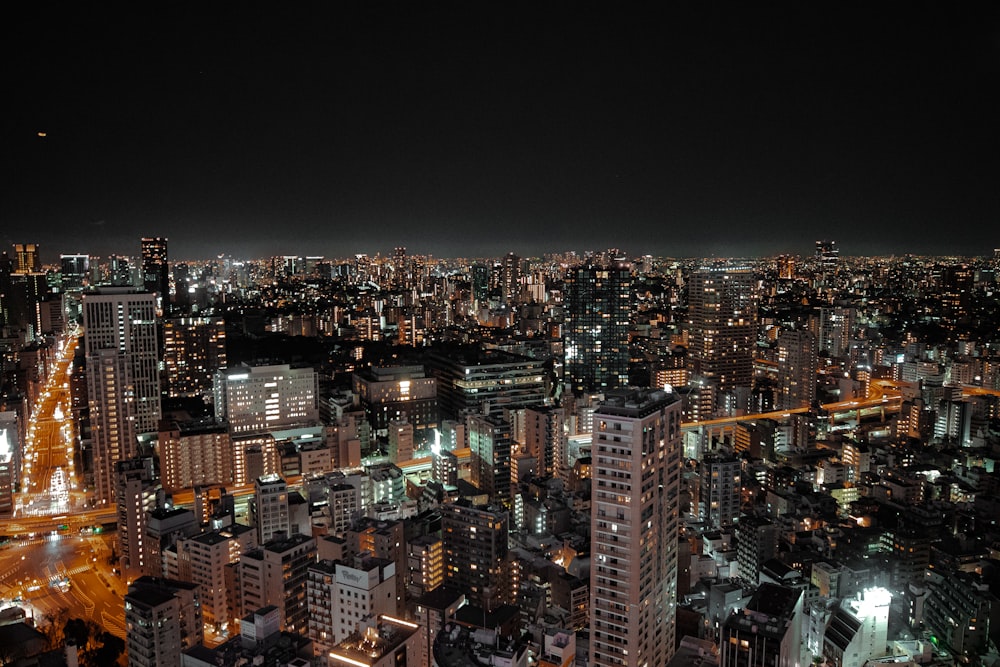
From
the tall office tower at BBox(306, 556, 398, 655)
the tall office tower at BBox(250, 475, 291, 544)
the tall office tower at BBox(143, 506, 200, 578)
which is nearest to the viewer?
the tall office tower at BBox(306, 556, 398, 655)

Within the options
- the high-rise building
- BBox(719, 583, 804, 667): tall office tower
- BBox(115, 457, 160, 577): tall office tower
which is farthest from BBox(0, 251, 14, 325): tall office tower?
BBox(719, 583, 804, 667): tall office tower

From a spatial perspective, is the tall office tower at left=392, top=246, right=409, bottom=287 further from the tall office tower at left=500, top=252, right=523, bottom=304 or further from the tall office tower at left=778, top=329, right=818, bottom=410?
the tall office tower at left=778, top=329, right=818, bottom=410

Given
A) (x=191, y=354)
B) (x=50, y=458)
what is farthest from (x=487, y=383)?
(x=50, y=458)

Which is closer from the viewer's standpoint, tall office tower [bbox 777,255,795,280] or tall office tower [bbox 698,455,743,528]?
tall office tower [bbox 698,455,743,528]

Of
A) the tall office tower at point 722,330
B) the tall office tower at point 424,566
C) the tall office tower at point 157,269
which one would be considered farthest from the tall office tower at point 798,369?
the tall office tower at point 157,269

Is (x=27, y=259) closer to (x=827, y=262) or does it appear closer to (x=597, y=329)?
(x=597, y=329)

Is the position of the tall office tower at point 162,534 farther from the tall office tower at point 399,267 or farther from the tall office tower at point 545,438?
the tall office tower at point 399,267
